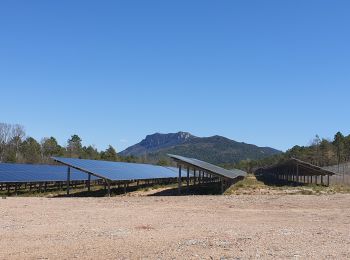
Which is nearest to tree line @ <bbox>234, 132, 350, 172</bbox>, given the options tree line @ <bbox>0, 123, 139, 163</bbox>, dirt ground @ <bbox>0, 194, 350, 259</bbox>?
tree line @ <bbox>0, 123, 139, 163</bbox>

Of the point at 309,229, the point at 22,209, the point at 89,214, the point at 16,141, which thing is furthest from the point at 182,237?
A: the point at 16,141

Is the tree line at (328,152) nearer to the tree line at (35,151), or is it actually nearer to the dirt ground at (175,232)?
the tree line at (35,151)

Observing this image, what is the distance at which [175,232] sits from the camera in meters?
14.1

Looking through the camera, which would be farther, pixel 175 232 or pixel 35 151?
pixel 35 151

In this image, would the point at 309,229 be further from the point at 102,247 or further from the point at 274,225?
the point at 102,247

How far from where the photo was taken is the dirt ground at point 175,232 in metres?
10.6

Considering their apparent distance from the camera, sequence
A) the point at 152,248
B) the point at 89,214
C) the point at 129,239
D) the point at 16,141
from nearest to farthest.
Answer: the point at 152,248
the point at 129,239
the point at 89,214
the point at 16,141

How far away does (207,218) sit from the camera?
60.7 feet

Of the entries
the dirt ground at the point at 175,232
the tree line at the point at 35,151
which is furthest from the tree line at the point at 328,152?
the dirt ground at the point at 175,232

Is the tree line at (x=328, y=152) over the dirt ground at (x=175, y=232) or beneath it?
over

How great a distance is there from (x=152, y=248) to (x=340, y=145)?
374 feet

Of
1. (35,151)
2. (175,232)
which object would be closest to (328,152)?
(35,151)

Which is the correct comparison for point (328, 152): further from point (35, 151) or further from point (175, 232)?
point (175, 232)

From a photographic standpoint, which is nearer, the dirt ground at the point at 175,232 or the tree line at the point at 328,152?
the dirt ground at the point at 175,232
